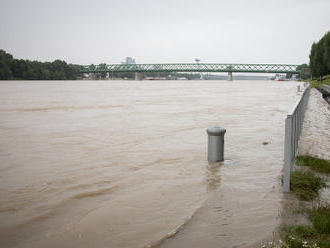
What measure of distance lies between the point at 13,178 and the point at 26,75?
133 m

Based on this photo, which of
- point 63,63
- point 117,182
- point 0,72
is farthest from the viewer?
point 63,63

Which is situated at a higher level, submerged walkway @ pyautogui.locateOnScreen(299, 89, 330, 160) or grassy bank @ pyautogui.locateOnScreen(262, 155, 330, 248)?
submerged walkway @ pyautogui.locateOnScreen(299, 89, 330, 160)

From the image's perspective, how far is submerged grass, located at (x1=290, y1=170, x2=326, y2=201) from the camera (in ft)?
20.0

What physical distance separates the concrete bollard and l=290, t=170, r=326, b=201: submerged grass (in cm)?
191

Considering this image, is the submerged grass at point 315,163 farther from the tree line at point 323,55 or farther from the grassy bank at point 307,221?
the tree line at point 323,55

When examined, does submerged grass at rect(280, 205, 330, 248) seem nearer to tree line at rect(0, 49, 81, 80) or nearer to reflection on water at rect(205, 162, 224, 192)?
reflection on water at rect(205, 162, 224, 192)

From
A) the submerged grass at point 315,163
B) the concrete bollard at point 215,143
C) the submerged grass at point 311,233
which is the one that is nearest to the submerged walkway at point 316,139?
the submerged grass at point 315,163

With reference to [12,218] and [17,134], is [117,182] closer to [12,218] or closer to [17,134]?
[12,218]

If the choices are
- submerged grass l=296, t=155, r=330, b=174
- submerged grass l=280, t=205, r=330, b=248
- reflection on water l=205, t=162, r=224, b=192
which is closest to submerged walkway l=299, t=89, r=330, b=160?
submerged grass l=296, t=155, r=330, b=174

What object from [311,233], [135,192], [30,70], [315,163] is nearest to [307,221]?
[311,233]

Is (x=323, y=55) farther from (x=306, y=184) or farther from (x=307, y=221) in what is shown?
(x=307, y=221)

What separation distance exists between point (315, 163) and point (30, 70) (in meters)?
136

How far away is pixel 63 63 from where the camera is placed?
160 metres

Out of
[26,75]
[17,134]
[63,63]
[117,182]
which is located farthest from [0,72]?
[117,182]
